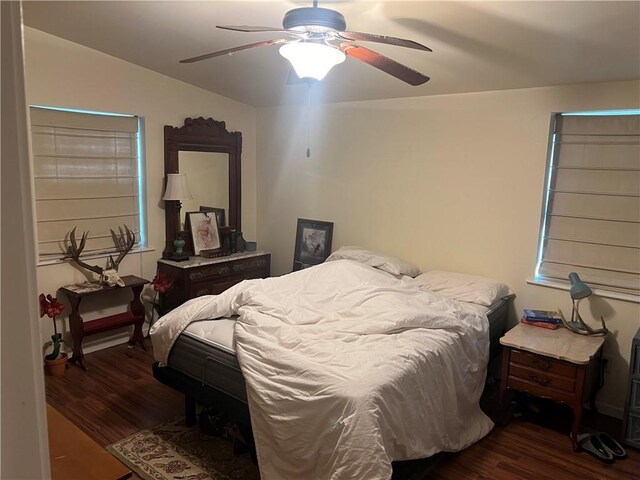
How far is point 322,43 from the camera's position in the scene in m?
2.15

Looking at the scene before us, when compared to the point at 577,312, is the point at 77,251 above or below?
above

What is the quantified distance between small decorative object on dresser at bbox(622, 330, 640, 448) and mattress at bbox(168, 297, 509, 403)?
2213 millimetres

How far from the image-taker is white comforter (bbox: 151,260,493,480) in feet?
6.57

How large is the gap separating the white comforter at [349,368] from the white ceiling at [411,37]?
1.53 meters

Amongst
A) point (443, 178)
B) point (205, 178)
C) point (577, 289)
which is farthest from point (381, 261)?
point (205, 178)

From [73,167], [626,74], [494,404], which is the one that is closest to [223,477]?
[494,404]

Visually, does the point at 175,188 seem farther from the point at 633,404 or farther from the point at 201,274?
the point at 633,404

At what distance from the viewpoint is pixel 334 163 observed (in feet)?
14.6

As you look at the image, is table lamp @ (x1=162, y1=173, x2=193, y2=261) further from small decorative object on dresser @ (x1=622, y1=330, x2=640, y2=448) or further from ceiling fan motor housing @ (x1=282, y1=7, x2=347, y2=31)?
small decorative object on dresser @ (x1=622, y1=330, x2=640, y2=448)

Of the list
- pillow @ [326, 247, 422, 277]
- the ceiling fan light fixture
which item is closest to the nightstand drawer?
pillow @ [326, 247, 422, 277]

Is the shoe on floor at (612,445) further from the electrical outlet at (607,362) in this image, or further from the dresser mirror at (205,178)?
the dresser mirror at (205,178)

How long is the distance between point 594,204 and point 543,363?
1172 mm

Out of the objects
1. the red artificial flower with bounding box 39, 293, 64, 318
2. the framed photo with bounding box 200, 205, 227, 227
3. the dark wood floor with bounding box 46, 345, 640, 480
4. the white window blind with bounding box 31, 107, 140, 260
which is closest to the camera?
the dark wood floor with bounding box 46, 345, 640, 480

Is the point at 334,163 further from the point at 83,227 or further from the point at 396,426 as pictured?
the point at 396,426
